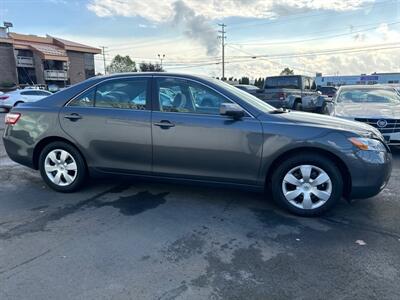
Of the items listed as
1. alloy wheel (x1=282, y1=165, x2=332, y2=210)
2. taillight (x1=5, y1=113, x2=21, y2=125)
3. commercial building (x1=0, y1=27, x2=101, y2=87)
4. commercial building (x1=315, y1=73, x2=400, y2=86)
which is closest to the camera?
alloy wheel (x1=282, y1=165, x2=332, y2=210)

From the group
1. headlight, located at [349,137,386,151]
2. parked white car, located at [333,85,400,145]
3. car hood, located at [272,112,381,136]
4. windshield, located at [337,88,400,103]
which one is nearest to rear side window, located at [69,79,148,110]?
car hood, located at [272,112,381,136]

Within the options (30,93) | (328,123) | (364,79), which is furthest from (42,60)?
(364,79)

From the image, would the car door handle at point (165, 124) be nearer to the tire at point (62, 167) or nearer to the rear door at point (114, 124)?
the rear door at point (114, 124)

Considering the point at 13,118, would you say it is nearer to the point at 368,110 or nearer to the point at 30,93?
the point at 368,110

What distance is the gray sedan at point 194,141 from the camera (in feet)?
12.4

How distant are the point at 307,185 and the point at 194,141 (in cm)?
143

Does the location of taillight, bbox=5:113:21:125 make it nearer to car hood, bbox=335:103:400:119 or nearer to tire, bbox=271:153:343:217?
tire, bbox=271:153:343:217

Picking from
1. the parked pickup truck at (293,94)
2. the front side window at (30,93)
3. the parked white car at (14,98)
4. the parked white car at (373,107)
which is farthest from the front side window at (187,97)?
the front side window at (30,93)

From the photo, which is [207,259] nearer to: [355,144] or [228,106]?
[228,106]

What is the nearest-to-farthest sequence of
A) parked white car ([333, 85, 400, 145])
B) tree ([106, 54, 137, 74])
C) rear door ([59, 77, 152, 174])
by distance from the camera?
rear door ([59, 77, 152, 174]) → parked white car ([333, 85, 400, 145]) → tree ([106, 54, 137, 74])

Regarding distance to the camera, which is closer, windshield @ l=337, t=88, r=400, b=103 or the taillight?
the taillight

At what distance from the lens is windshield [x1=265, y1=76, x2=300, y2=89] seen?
46.0 ft

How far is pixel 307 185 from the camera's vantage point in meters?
3.84

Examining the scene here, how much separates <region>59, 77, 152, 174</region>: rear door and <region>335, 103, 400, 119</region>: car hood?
4866mm
